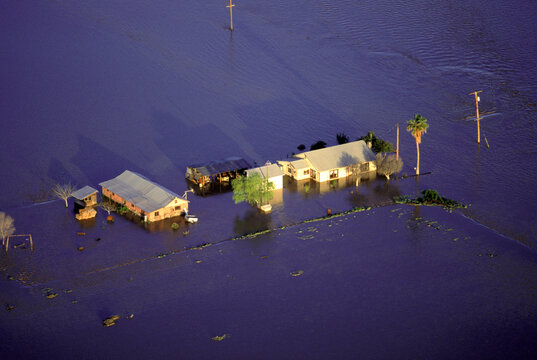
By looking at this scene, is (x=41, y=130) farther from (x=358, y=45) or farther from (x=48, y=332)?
(x=358, y=45)

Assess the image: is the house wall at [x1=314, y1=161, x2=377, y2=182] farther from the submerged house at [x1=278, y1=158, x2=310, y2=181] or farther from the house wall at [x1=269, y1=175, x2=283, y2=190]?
the house wall at [x1=269, y1=175, x2=283, y2=190]

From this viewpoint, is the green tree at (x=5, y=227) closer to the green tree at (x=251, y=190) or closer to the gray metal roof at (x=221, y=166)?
the gray metal roof at (x=221, y=166)

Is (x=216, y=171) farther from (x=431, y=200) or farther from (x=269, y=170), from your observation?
(x=431, y=200)

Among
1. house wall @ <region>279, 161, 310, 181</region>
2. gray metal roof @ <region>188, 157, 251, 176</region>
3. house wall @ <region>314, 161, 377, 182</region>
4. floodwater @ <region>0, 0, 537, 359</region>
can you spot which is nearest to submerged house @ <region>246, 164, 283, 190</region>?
floodwater @ <region>0, 0, 537, 359</region>

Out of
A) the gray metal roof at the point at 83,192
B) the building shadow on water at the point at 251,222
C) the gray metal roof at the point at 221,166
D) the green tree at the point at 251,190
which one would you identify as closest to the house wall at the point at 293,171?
the gray metal roof at the point at 221,166

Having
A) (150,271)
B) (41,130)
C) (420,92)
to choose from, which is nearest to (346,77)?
(420,92)

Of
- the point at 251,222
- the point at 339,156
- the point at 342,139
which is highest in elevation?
the point at 342,139

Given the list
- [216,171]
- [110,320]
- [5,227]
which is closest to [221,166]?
[216,171]
